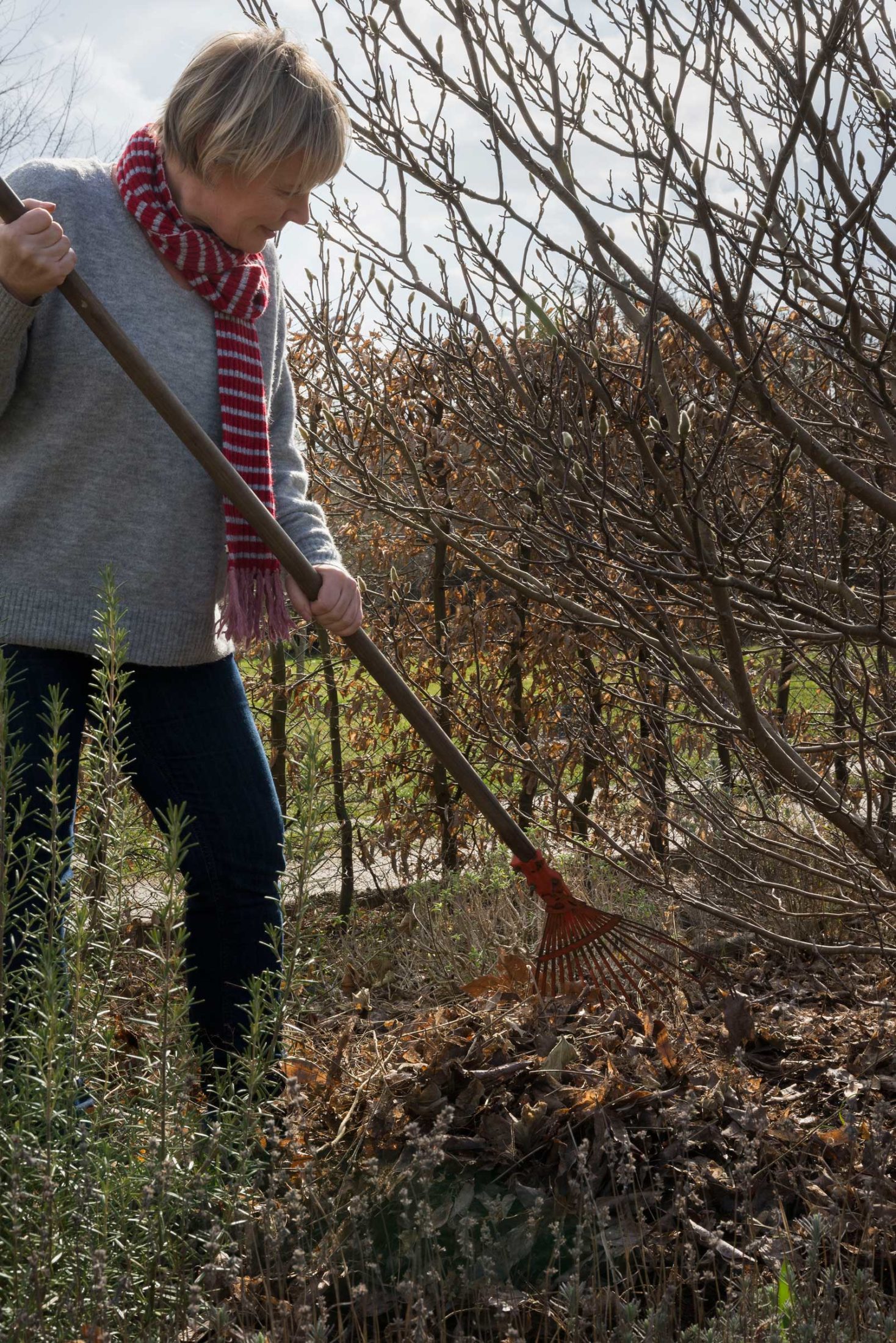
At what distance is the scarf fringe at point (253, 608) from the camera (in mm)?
2238

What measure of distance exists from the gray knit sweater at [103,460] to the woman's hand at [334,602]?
17cm

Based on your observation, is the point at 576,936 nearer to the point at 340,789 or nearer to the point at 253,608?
the point at 253,608

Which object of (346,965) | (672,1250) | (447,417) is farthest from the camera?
(447,417)

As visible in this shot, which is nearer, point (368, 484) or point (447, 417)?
point (368, 484)

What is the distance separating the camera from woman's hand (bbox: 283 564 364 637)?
219 centimetres

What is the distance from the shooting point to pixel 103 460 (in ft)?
6.85

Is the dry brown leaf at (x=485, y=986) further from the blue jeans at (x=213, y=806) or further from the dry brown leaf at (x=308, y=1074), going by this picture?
the blue jeans at (x=213, y=806)

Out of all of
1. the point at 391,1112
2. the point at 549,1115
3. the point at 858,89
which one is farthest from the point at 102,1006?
the point at 858,89

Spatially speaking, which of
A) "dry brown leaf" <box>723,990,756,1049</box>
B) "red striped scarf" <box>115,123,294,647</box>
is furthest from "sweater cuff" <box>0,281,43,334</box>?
"dry brown leaf" <box>723,990,756,1049</box>

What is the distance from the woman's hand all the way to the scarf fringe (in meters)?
0.06

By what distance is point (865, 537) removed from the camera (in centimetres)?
396

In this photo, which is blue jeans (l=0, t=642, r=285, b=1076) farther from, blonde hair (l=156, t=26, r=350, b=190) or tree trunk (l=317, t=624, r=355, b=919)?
tree trunk (l=317, t=624, r=355, b=919)

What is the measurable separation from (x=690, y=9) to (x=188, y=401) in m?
1.16

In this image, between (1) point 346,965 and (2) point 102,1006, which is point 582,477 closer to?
(2) point 102,1006
